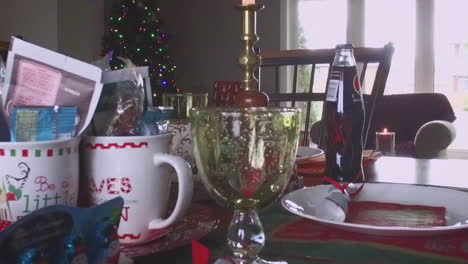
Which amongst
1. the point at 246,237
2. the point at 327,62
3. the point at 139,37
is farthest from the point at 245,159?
the point at 139,37

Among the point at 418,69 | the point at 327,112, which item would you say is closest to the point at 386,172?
the point at 327,112

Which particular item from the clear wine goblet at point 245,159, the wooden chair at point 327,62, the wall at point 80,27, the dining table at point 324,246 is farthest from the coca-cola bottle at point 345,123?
the wall at point 80,27

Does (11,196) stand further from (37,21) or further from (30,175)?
(37,21)

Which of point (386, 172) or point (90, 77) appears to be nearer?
point (90, 77)

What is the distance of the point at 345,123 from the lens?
0.83 metres

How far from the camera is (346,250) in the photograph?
19.8 inches

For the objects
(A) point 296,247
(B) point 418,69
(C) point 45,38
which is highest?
(C) point 45,38

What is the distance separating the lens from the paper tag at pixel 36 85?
44 cm

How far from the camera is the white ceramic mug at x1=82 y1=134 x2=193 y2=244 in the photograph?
1.56 ft

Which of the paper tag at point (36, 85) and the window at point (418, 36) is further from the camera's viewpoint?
the window at point (418, 36)

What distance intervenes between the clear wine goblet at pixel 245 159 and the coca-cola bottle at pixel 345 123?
40 cm

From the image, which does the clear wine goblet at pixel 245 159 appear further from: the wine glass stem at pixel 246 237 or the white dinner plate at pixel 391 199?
the white dinner plate at pixel 391 199

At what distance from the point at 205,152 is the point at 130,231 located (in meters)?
0.11

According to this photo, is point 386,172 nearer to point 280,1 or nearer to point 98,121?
point 98,121
